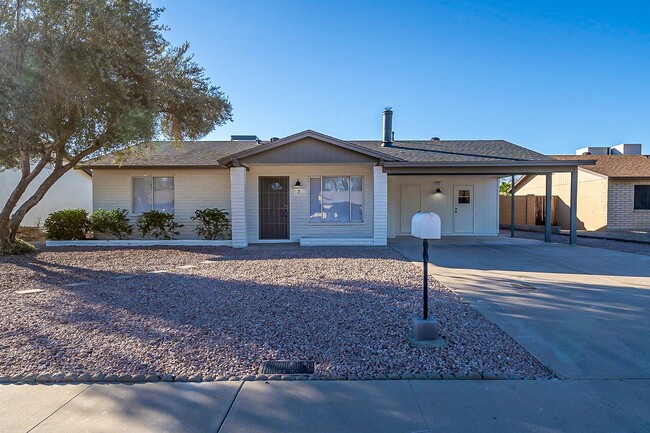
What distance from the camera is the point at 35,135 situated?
8.81 m

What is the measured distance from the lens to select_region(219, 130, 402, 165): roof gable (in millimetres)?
11508

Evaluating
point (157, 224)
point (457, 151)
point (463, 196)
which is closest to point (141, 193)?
point (157, 224)

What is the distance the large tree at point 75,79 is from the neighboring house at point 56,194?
888cm

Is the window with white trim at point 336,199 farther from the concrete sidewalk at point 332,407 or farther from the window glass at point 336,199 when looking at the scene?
the concrete sidewalk at point 332,407

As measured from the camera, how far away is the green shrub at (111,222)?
1266cm

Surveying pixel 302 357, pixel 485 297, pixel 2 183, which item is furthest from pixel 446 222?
pixel 2 183

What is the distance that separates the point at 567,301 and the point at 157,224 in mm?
11824

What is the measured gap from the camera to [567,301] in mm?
5676

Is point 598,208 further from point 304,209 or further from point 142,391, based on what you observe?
point 142,391

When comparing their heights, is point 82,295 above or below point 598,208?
below

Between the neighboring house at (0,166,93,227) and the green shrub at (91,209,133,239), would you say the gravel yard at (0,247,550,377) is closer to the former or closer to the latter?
the green shrub at (91,209,133,239)

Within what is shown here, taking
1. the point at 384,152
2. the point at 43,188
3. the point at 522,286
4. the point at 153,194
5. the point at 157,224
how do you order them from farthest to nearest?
the point at 384,152, the point at 153,194, the point at 157,224, the point at 43,188, the point at 522,286

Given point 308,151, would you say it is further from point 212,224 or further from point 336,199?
point 212,224

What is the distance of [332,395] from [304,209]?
1030 cm
